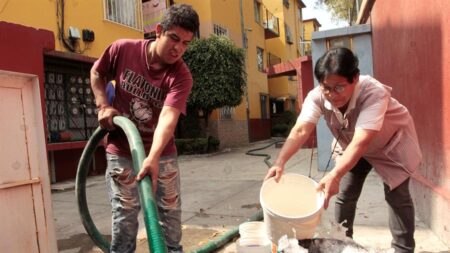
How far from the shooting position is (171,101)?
88.5 inches

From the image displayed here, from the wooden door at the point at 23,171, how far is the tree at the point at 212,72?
33.0 ft

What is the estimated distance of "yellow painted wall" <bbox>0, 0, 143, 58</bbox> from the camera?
→ 297 inches

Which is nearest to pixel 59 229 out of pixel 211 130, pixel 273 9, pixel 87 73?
pixel 87 73

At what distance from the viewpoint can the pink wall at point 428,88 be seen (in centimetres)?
316

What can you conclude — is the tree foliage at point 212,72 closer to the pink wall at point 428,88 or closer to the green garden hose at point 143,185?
the pink wall at point 428,88

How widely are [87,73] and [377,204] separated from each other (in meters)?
7.00

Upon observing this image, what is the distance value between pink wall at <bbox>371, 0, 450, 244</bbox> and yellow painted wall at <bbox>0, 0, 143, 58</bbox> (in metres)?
6.46

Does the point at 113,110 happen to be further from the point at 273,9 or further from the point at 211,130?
the point at 273,9

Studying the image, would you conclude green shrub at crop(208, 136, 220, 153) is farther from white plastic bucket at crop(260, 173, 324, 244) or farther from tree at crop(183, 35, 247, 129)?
white plastic bucket at crop(260, 173, 324, 244)

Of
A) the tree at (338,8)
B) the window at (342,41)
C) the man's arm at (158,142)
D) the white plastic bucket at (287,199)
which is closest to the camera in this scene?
the man's arm at (158,142)

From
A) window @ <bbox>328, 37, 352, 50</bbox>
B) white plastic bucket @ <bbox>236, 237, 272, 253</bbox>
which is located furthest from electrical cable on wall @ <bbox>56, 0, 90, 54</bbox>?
white plastic bucket @ <bbox>236, 237, 272, 253</bbox>

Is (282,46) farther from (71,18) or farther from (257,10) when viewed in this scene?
(71,18)

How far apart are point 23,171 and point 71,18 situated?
23.4 feet

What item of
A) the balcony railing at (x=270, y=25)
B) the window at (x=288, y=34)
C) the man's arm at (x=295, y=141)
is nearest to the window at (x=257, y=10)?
the balcony railing at (x=270, y=25)
